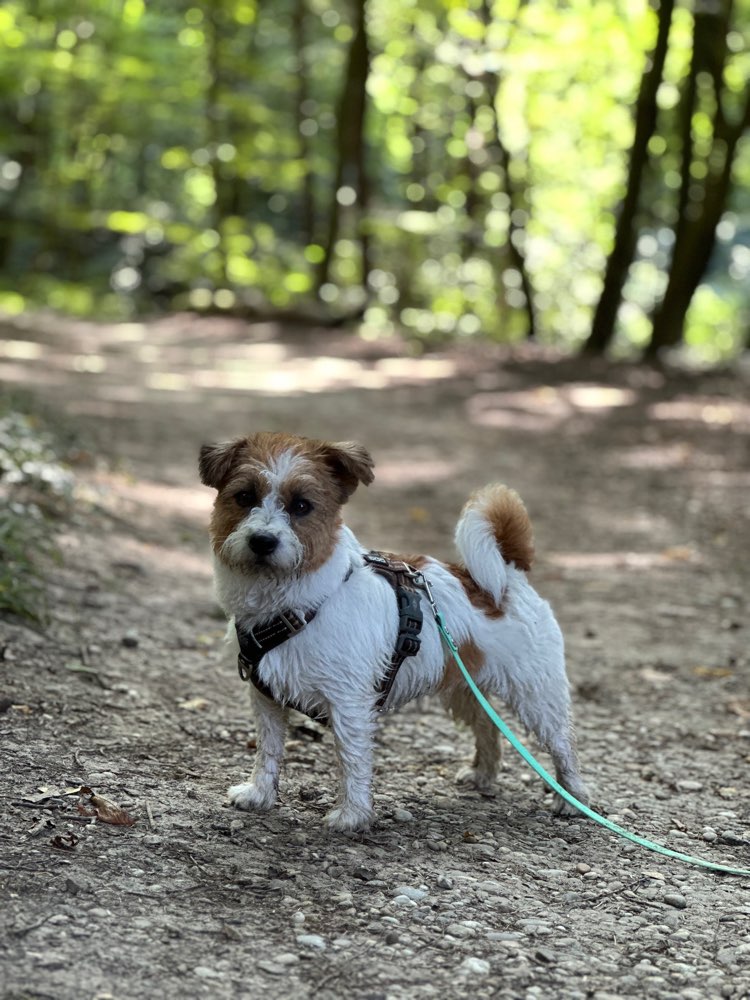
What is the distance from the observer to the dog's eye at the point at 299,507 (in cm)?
414

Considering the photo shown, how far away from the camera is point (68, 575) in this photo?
730 centimetres

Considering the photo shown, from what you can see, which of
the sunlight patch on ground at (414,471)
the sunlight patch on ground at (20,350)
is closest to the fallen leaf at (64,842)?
the sunlight patch on ground at (414,471)

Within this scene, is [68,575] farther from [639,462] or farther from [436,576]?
[639,462]

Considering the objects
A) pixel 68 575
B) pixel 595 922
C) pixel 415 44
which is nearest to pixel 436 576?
pixel 595 922

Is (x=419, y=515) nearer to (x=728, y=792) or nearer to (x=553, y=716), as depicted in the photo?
(x=728, y=792)

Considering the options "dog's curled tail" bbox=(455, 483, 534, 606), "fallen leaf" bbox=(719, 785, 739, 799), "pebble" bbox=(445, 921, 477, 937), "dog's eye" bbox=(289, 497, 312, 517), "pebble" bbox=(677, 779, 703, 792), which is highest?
"dog's eye" bbox=(289, 497, 312, 517)

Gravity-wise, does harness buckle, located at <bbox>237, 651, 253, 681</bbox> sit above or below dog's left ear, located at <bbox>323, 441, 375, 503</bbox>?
below

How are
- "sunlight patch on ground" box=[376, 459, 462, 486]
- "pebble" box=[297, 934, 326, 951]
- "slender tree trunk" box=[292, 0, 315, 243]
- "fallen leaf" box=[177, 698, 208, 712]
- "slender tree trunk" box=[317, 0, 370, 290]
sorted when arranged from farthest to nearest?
"slender tree trunk" box=[292, 0, 315, 243] → "slender tree trunk" box=[317, 0, 370, 290] → "sunlight patch on ground" box=[376, 459, 462, 486] → "fallen leaf" box=[177, 698, 208, 712] → "pebble" box=[297, 934, 326, 951]

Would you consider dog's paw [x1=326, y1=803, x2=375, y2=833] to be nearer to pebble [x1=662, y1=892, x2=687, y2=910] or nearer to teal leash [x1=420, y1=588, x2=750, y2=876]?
teal leash [x1=420, y1=588, x2=750, y2=876]

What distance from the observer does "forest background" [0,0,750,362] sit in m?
21.5

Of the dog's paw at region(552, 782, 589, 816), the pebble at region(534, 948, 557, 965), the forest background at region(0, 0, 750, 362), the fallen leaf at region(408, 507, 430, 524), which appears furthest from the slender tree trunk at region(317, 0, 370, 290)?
the pebble at region(534, 948, 557, 965)

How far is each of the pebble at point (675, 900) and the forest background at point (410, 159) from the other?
17.2 m

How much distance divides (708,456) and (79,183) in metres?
35.7

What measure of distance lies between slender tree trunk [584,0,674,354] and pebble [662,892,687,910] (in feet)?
56.5
